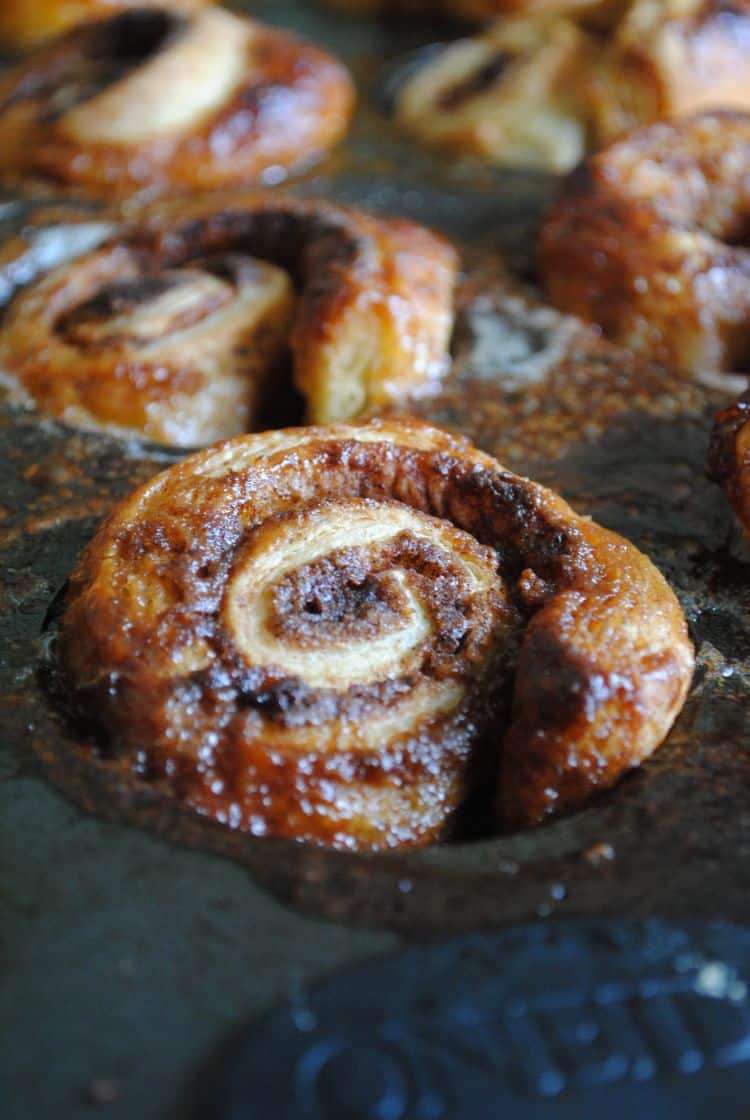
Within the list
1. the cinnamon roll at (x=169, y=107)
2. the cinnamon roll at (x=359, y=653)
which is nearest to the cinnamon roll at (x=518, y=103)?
the cinnamon roll at (x=169, y=107)

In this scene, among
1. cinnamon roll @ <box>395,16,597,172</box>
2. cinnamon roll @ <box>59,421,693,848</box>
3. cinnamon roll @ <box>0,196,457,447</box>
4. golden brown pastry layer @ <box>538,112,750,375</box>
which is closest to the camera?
cinnamon roll @ <box>59,421,693,848</box>

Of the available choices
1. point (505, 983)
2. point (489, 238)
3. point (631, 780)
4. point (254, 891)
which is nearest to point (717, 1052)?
point (505, 983)

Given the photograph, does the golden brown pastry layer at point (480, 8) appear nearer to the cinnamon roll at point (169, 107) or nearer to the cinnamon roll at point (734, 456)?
the cinnamon roll at point (169, 107)

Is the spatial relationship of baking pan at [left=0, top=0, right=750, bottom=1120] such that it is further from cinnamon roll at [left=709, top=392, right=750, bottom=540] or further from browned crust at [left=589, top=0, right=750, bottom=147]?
browned crust at [left=589, top=0, right=750, bottom=147]

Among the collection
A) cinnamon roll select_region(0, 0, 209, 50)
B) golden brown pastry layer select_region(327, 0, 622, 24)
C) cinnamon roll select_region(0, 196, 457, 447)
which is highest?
cinnamon roll select_region(0, 0, 209, 50)

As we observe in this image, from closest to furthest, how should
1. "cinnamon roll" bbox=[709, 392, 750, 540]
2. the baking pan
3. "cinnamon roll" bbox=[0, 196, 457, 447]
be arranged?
1. the baking pan
2. "cinnamon roll" bbox=[709, 392, 750, 540]
3. "cinnamon roll" bbox=[0, 196, 457, 447]

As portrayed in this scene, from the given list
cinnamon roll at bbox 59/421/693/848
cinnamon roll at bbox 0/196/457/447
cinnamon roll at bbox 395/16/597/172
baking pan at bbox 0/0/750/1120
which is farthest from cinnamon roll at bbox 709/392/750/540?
cinnamon roll at bbox 395/16/597/172
